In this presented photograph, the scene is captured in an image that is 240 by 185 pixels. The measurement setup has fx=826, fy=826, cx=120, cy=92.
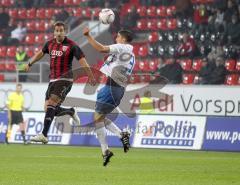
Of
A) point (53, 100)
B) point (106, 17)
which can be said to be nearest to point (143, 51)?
point (53, 100)

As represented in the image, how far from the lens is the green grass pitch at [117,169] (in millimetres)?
13578

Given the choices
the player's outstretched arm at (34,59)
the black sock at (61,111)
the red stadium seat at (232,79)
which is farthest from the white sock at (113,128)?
the red stadium seat at (232,79)

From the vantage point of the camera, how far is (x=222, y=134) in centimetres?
2439

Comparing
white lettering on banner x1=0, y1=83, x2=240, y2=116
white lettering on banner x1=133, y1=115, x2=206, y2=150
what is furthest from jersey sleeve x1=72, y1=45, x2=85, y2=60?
white lettering on banner x1=0, y1=83, x2=240, y2=116

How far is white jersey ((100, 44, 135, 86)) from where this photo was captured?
49.8 feet

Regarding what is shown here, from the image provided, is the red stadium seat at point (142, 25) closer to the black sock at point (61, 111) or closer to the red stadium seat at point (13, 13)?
the red stadium seat at point (13, 13)

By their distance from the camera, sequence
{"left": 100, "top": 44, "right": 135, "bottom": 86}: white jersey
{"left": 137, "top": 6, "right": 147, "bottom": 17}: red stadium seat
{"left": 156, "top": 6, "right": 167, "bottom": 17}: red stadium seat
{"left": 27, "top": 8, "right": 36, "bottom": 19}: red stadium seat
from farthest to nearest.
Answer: {"left": 27, "top": 8, "right": 36, "bottom": 19}: red stadium seat, {"left": 137, "top": 6, "right": 147, "bottom": 17}: red stadium seat, {"left": 156, "top": 6, "right": 167, "bottom": 17}: red stadium seat, {"left": 100, "top": 44, "right": 135, "bottom": 86}: white jersey

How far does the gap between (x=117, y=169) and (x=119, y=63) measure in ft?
7.02

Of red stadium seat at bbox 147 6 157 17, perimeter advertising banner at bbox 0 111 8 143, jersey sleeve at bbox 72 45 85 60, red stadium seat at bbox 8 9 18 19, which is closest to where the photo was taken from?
jersey sleeve at bbox 72 45 85 60

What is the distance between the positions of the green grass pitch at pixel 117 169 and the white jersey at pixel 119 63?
1.81 metres

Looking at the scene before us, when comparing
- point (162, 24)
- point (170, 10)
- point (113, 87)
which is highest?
point (170, 10)

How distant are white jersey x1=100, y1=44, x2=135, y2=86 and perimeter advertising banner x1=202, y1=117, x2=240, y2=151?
28.7ft

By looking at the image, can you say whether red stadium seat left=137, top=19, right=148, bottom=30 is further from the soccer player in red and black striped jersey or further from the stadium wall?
the soccer player in red and black striped jersey

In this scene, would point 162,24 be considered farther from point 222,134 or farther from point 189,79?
point 222,134
